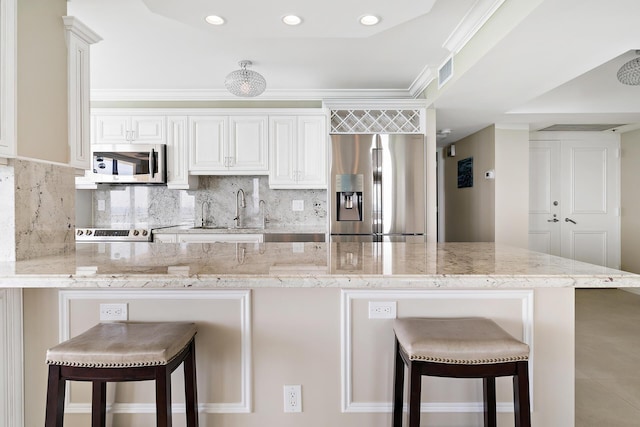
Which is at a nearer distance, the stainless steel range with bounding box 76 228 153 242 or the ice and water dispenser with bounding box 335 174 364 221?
the stainless steel range with bounding box 76 228 153 242

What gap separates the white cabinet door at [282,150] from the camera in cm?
396

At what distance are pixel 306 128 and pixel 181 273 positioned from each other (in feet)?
9.77

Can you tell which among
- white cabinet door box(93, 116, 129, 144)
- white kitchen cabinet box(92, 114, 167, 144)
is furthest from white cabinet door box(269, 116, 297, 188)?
white cabinet door box(93, 116, 129, 144)

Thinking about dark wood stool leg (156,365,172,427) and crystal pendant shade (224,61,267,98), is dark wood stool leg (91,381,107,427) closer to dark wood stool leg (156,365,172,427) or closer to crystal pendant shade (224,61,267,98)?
dark wood stool leg (156,365,172,427)

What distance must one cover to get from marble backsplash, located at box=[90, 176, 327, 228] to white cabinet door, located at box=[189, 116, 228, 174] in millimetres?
394

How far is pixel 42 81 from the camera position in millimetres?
1761

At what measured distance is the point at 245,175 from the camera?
4.22 meters

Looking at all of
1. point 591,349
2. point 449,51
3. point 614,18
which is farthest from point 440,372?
point 449,51

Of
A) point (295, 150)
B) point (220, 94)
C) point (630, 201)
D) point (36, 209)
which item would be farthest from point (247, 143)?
point (630, 201)

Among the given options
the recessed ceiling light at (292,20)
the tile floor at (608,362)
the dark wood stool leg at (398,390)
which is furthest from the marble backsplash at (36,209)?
the tile floor at (608,362)

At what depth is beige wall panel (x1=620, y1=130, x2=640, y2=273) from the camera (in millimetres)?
4711

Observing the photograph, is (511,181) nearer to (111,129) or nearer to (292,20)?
(292,20)

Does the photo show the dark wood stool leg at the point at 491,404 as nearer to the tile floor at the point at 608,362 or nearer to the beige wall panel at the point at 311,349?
the beige wall panel at the point at 311,349

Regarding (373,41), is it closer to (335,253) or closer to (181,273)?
(335,253)
